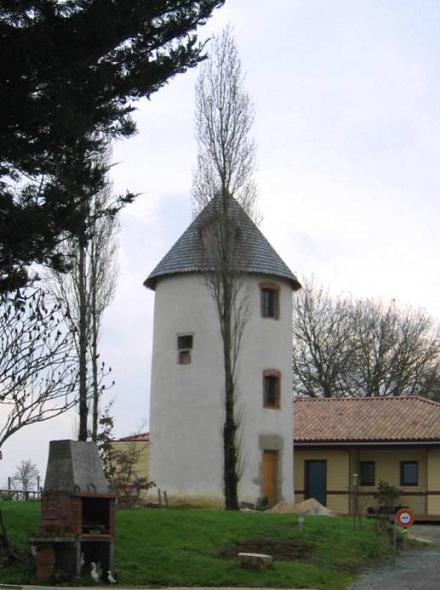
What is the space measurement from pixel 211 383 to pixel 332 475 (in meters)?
7.79

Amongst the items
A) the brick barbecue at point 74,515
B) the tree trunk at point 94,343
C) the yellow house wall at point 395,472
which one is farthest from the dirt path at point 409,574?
the yellow house wall at point 395,472

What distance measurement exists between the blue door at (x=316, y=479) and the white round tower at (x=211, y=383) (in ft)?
13.6

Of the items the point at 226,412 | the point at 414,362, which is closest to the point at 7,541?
the point at 226,412

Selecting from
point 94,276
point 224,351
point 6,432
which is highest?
point 94,276

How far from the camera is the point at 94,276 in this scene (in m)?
37.5

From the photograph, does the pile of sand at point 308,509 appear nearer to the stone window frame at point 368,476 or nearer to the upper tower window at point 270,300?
the upper tower window at point 270,300

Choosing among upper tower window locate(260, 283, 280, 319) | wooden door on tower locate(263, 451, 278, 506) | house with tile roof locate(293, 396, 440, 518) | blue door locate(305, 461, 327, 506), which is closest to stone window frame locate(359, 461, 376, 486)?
house with tile roof locate(293, 396, 440, 518)

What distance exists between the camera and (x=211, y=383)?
126ft

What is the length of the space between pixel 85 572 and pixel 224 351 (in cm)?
1714

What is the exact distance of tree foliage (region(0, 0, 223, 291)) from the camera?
1753cm

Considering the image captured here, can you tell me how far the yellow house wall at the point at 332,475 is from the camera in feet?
141

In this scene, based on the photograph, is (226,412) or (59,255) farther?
(226,412)

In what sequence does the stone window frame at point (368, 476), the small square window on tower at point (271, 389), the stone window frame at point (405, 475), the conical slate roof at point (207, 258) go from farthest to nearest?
the stone window frame at point (368, 476) < the stone window frame at point (405, 475) < the small square window on tower at point (271, 389) < the conical slate roof at point (207, 258)

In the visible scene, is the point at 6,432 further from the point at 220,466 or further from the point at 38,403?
the point at 220,466
